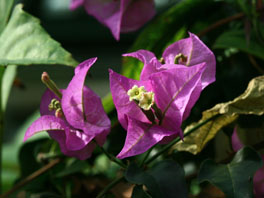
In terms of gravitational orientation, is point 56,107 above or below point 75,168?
above

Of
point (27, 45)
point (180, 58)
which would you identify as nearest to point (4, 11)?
point (27, 45)

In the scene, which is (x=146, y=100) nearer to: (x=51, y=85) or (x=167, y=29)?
(x=51, y=85)

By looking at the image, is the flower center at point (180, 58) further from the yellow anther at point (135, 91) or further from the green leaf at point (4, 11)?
the green leaf at point (4, 11)

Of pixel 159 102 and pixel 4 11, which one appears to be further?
pixel 4 11

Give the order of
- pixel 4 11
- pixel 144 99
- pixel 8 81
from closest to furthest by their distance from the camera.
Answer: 1. pixel 144 99
2. pixel 4 11
3. pixel 8 81

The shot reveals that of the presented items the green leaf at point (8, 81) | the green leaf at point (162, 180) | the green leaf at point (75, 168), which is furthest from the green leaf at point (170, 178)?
the green leaf at point (8, 81)

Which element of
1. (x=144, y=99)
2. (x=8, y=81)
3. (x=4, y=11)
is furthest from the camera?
(x=8, y=81)

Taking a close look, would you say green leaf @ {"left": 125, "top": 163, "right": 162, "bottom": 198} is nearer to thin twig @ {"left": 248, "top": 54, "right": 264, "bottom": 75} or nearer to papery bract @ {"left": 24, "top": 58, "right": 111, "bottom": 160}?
papery bract @ {"left": 24, "top": 58, "right": 111, "bottom": 160}
